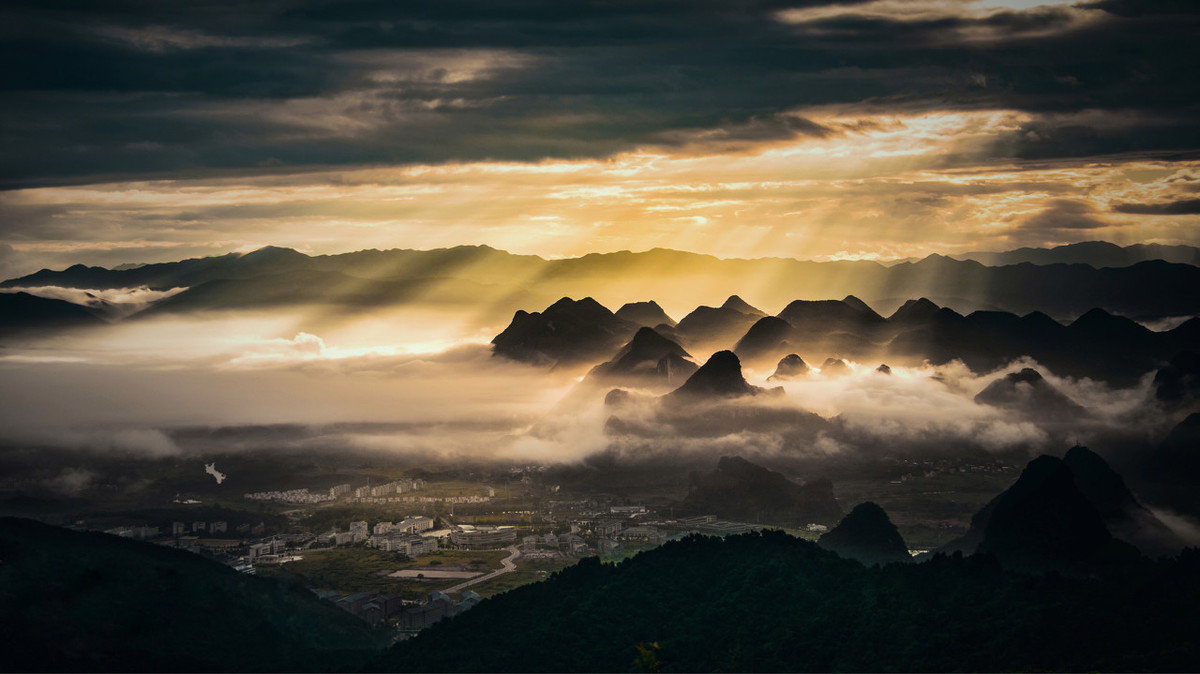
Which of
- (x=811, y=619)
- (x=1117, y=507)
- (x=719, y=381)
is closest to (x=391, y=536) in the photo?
(x=811, y=619)

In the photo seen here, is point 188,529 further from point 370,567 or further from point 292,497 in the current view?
point 370,567

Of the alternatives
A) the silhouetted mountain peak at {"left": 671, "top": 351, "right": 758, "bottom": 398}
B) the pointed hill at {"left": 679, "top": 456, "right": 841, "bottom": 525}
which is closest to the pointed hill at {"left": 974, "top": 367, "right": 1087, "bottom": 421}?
the silhouetted mountain peak at {"left": 671, "top": 351, "right": 758, "bottom": 398}

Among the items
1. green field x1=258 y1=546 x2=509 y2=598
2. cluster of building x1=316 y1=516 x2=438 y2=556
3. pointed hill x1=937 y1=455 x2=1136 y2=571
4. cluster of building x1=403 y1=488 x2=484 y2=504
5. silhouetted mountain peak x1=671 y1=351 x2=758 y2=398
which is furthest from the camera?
silhouetted mountain peak x1=671 y1=351 x2=758 y2=398

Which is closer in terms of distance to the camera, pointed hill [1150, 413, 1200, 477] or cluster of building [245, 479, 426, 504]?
pointed hill [1150, 413, 1200, 477]

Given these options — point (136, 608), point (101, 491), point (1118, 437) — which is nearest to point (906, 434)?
point (1118, 437)

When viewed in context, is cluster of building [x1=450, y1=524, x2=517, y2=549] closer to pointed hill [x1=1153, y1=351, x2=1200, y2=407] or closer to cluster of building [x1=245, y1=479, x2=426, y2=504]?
cluster of building [x1=245, y1=479, x2=426, y2=504]

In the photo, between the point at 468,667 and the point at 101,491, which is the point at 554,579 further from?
the point at 101,491

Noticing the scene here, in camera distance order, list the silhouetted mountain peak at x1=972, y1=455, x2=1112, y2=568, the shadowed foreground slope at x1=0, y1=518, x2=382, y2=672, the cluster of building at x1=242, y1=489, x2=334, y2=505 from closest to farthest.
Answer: the shadowed foreground slope at x1=0, y1=518, x2=382, y2=672 → the silhouetted mountain peak at x1=972, y1=455, x2=1112, y2=568 → the cluster of building at x1=242, y1=489, x2=334, y2=505
